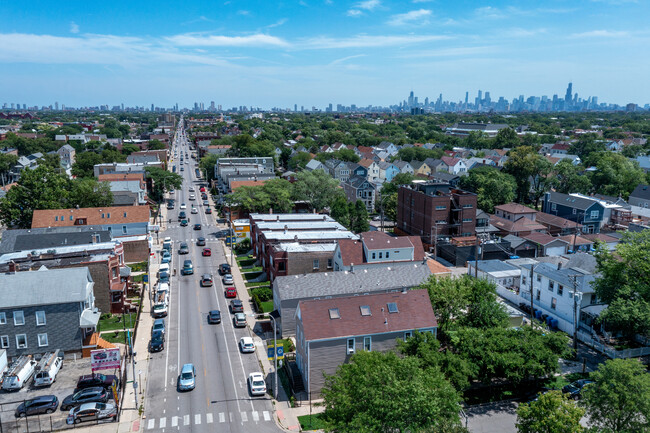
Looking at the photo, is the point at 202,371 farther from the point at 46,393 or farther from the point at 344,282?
the point at 344,282

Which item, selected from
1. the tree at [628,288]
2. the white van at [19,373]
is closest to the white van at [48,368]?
the white van at [19,373]

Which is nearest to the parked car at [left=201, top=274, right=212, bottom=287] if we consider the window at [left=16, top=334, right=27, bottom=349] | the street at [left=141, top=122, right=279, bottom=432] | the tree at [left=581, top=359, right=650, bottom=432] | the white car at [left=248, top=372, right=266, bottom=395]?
the street at [left=141, top=122, right=279, bottom=432]

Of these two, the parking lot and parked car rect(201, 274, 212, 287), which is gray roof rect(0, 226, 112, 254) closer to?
parked car rect(201, 274, 212, 287)

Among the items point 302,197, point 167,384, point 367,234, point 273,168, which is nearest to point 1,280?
point 167,384

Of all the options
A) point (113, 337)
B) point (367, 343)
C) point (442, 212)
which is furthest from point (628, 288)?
point (113, 337)

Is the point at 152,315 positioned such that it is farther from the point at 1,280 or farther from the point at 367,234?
the point at 367,234

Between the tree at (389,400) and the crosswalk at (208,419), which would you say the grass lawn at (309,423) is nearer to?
the crosswalk at (208,419)
